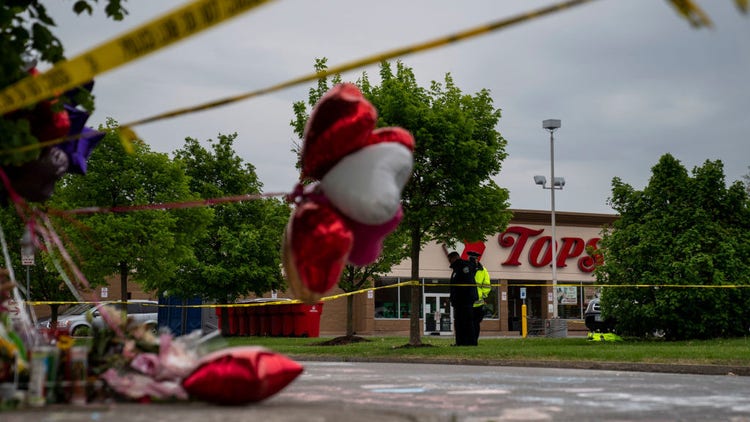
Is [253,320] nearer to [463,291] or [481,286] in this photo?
[481,286]

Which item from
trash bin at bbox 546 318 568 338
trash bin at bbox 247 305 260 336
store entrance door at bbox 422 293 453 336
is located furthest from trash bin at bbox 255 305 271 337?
trash bin at bbox 546 318 568 338

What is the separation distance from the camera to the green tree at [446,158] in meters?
19.7

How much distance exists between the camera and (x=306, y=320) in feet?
108

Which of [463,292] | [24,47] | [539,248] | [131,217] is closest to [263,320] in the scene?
[131,217]

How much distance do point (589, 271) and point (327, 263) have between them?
44962 mm

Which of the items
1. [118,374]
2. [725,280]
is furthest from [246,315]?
[118,374]

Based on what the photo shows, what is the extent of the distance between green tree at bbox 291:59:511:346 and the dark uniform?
1.24 metres

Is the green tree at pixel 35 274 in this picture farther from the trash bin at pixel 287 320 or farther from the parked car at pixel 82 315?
the trash bin at pixel 287 320

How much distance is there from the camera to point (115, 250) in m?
26.7

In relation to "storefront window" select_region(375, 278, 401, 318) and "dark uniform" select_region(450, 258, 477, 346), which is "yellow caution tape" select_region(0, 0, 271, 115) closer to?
"dark uniform" select_region(450, 258, 477, 346)

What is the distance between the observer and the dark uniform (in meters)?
18.8

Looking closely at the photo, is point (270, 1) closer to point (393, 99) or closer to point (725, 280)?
point (393, 99)

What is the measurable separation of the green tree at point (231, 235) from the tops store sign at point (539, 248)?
1466 cm

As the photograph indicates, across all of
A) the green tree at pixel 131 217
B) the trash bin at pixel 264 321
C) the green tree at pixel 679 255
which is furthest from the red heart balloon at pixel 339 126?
the trash bin at pixel 264 321
